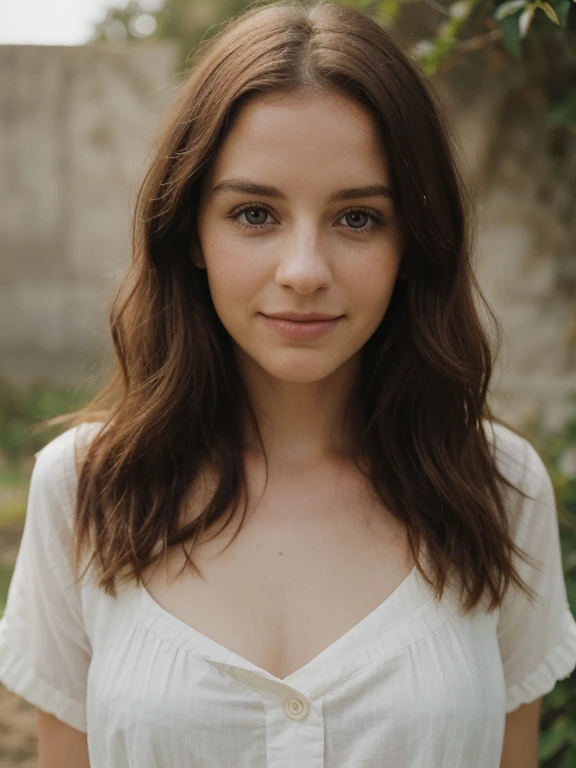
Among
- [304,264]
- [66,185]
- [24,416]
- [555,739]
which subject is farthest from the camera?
[66,185]

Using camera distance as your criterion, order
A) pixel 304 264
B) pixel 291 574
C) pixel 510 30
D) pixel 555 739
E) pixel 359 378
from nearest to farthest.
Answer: pixel 304 264
pixel 291 574
pixel 510 30
pixel 359 378
pixel 555 739

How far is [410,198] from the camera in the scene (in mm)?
1577

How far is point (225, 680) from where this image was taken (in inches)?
A: 58.0

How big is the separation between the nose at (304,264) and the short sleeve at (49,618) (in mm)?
570

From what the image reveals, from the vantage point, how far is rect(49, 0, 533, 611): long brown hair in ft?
5.11

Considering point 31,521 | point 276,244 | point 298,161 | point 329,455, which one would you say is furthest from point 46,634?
point 298,161

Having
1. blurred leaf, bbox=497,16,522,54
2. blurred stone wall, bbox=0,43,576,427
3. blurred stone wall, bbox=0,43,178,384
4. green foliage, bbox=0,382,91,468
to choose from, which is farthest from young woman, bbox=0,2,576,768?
blurred stone wall, bbox=0,43,178,384

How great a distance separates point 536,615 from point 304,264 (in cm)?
83

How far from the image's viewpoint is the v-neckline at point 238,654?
1469mm

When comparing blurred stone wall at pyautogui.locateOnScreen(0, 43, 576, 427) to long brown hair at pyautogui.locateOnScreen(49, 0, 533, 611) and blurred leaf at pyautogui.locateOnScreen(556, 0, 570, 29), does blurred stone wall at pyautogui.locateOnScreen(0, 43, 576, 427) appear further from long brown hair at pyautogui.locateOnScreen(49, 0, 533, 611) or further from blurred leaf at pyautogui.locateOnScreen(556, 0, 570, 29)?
blurred leaf at pyautogui.locateOnScreen(556, 0, 570, 29)

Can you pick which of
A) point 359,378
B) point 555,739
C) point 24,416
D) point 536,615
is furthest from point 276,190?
point 24,416

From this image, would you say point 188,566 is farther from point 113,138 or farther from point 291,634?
point 113,138

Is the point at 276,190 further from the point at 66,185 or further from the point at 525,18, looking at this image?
the point at 66,185

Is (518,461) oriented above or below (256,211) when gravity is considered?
below
